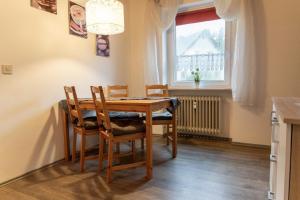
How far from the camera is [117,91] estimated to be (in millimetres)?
3717

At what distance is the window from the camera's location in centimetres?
346

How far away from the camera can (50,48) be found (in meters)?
2.54

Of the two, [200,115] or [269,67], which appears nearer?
[269,67]

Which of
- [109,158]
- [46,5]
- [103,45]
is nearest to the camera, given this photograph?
[109,158]

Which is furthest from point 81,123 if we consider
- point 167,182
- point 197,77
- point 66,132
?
point 197,77

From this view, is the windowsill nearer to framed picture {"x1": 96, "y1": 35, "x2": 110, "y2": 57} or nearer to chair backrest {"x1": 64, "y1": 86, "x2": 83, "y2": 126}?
framed picture {"x1": 96, "y1": 35, "x2": 110, "y2": 57}

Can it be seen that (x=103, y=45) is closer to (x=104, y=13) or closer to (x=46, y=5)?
(x=46, y=5)

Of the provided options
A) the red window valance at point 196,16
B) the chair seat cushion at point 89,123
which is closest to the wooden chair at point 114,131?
the chair seat cushion at point 89,123

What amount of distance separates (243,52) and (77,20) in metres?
2.38

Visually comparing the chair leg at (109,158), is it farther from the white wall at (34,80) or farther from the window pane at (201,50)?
the window pane at (201,50)

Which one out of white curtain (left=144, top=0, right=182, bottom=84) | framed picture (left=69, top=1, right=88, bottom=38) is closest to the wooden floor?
white curtain (left=144, top=0, right=182, bottom=84)

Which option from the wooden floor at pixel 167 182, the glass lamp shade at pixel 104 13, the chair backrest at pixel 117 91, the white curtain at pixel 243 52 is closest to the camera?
the wooden floor at pixel 167 182

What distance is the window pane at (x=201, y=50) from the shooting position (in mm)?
3477

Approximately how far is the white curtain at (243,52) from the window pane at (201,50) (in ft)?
1.32
